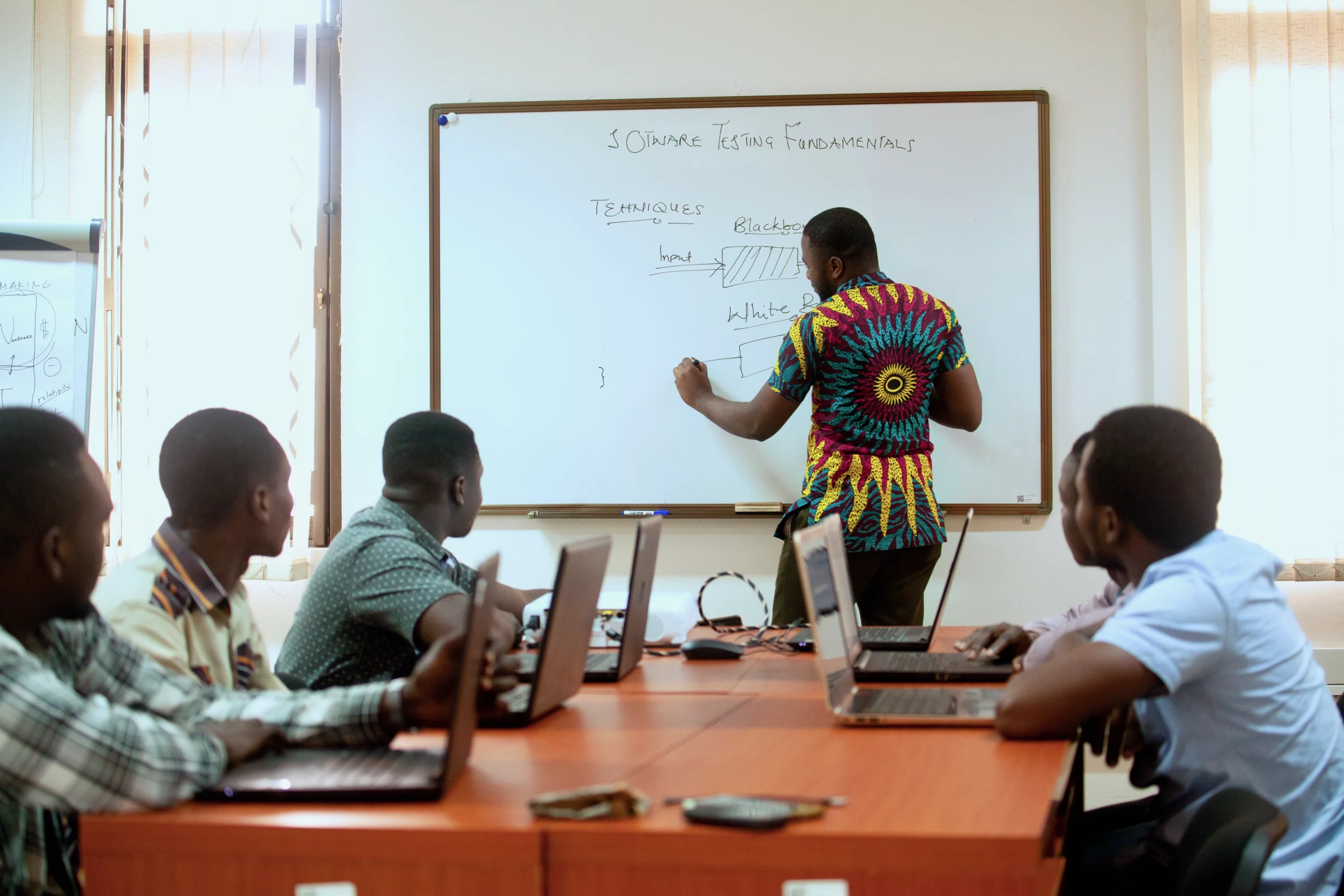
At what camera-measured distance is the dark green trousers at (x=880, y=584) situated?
286cm

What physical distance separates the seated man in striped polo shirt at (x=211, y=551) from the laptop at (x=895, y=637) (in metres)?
0.99

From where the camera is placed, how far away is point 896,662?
206 cm

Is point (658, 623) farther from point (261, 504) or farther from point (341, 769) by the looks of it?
point (341, 769)

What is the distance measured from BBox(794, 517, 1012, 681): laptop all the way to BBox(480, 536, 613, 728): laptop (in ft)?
Answer: 1.09

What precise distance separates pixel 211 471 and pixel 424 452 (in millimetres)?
524

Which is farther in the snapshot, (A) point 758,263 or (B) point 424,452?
(A) point 758,263

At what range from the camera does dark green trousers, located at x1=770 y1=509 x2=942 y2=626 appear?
2.86m

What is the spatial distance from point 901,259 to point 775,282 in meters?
0.38

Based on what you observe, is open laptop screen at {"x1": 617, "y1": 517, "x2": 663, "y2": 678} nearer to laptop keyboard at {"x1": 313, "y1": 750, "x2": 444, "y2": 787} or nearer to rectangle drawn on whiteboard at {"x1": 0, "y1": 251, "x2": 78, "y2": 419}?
laptop keyboard at {"x1": 313, "y1": 750, "x2": 444, "y2": 787}

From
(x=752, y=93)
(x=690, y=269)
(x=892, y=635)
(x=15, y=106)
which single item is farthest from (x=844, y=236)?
(x=15, y=106)

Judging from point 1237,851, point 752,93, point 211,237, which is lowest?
point 1237,851

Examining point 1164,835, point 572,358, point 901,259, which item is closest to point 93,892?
point 1164,835

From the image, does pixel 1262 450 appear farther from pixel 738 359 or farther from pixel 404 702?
pixel 404 702

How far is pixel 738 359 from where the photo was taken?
3.57m
